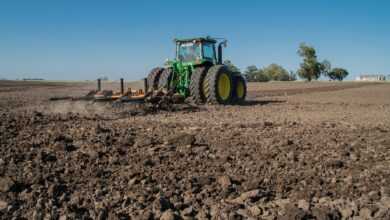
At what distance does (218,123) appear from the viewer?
7492 millimetres

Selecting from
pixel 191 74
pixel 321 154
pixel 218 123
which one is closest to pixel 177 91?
pixel 191 74

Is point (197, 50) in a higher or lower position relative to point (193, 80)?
higher

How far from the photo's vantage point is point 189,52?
1294cm

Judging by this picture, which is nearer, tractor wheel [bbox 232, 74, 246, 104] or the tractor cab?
the tractor cab

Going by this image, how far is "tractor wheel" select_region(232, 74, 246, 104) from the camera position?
13.5 metres

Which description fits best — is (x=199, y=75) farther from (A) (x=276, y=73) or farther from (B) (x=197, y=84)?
(A) (x=276, y=73)

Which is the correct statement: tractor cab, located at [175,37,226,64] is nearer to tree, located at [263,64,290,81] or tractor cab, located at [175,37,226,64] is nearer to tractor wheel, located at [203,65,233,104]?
tractor wheel, located at [203,65,233,104]

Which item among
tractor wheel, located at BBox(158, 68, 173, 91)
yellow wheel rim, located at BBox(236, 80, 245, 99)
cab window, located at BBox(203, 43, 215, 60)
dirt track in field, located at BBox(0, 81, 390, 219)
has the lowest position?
dirt track in field, located at BBox(0, 81, 390, 219)

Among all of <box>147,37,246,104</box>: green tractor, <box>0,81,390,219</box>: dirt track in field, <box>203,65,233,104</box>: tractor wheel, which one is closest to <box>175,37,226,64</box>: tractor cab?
<box>147,37,246,104</box>: green tractor

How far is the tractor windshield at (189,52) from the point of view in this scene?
12.7 metres

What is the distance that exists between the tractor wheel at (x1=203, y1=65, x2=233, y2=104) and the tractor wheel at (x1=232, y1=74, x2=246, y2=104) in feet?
2.74

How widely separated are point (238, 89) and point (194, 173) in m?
10.1

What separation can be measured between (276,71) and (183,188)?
92595 millimetres

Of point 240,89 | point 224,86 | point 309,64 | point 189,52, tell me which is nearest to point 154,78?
point 189,52
